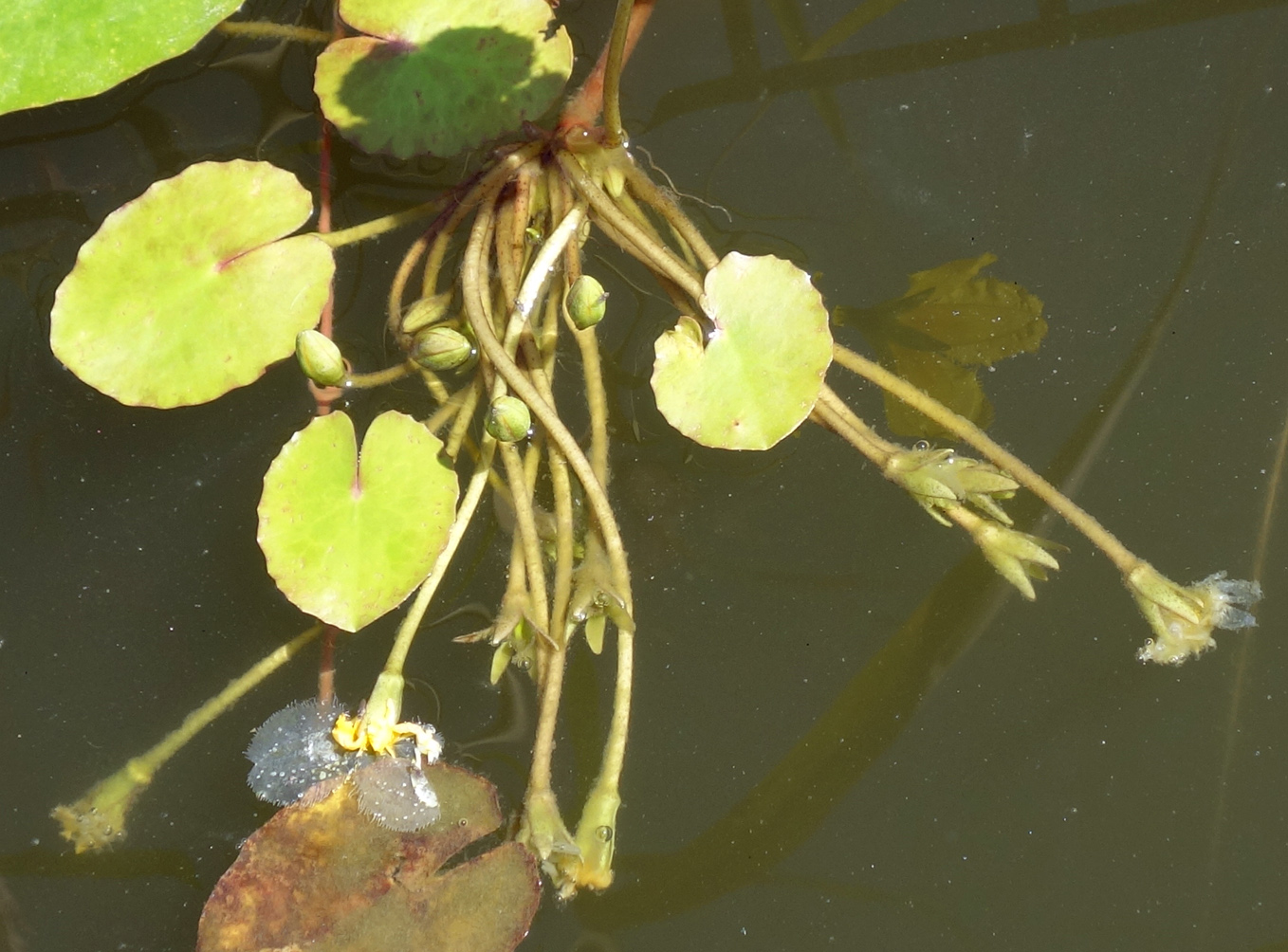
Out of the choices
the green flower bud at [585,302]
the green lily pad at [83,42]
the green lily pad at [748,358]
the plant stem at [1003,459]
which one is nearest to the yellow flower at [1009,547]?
the plant stem at [1003,459]

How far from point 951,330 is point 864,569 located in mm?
473

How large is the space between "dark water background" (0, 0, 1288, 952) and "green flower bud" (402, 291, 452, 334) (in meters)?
0.23

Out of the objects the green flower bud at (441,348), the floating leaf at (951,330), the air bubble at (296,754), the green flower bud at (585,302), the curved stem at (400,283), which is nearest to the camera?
the green flower bud at (585,302)

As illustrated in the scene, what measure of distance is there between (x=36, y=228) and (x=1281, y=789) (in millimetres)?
2493

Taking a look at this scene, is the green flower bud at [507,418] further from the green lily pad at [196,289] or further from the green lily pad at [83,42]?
the green lily pad at [83,42]

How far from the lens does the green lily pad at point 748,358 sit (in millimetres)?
1277

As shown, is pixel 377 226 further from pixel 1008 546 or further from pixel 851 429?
pixel 1008 546

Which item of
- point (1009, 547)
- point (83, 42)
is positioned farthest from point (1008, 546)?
point (83, 42)

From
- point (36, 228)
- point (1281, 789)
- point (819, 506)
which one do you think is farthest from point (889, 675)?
point (36, 228)

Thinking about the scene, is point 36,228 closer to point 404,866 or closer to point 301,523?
point 301,523

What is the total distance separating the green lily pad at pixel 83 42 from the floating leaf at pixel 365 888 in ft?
3.38

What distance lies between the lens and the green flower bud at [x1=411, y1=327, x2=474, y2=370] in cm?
131

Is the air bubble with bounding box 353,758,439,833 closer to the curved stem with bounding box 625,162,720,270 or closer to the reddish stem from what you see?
the curved stem with bounding box 625,162,720,270

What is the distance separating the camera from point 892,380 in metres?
1.44
